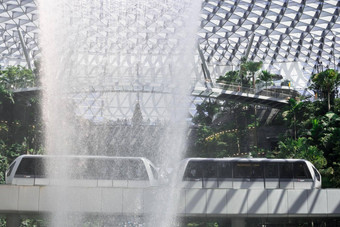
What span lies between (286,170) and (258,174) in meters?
1.42

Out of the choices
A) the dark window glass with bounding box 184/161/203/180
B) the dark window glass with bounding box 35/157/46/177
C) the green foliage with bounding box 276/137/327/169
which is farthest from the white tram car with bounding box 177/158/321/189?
the dark window glass with bounding box 35/157/46/177

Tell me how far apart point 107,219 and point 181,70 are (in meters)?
8.01

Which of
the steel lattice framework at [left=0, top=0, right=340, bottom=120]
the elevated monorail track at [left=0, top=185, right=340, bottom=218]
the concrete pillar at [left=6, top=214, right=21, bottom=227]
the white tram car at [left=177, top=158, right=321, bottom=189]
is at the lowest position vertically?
the concrete pillar at [left=6, top=214, right=21, bottom=227]

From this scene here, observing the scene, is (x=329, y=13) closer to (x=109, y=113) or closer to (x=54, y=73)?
(x=109, y=113)

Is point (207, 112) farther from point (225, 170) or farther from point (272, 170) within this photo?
point (225, 170)

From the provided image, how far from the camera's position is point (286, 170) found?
66.0ft

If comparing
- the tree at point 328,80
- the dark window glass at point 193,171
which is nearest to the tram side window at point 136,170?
the dark window glass at point 193,171

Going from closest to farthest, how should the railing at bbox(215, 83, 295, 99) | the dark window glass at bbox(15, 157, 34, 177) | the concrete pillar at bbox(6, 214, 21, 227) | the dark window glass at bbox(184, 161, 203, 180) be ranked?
the concrete pillar at bbox(6, 214, 21, 227) → the dark window glass at bbox(184, 161, 203, 180) → the dark window glass at bbox(15, 157, 34, 177) → the railing at bbox(215, 83, 295, 99)

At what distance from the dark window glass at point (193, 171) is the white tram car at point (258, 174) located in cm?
38

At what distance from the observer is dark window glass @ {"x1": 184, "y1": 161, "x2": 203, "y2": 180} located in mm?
19516

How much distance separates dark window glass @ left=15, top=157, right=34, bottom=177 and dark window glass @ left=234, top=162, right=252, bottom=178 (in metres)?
10.1

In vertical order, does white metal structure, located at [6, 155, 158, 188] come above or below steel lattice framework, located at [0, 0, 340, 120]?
below

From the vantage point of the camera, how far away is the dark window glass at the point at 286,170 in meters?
20.1

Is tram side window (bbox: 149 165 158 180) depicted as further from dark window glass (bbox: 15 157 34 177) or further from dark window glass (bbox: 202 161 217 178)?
dark window glass (bbox: 15 157 34 177)
